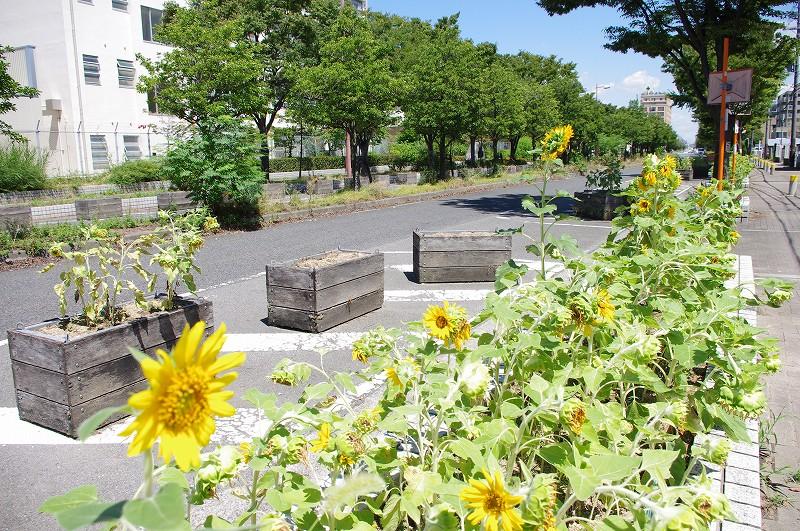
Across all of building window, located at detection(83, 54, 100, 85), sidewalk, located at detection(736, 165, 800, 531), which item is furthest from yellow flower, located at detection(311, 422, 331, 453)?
building window, located at detection(83, 54, 100, 85)

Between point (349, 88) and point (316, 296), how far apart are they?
15.5 meters

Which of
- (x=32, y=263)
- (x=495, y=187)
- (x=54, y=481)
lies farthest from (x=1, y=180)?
(x=54, y=481)

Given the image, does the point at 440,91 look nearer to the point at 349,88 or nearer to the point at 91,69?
the point at 349,88

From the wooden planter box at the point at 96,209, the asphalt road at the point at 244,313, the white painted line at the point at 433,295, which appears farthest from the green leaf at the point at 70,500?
the wooden planter box at the point at 96,209

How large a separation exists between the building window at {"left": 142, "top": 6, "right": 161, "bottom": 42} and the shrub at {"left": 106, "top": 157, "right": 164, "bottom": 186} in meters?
11.3

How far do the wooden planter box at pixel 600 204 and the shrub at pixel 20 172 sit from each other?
17.2m

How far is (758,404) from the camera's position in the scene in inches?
84.6

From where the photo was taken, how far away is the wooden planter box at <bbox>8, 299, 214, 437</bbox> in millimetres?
3477

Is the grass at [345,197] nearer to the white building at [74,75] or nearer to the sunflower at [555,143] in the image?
the sunflower at [555,143]

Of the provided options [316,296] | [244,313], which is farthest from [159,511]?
[244,313]

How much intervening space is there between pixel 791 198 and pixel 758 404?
23177 millimetres

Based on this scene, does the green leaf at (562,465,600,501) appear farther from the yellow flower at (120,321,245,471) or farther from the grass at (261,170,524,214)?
the grass at (261,170,524,214)

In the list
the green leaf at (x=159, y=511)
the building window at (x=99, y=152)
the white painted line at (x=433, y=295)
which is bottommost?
the white painted line at (x=433, y=295)

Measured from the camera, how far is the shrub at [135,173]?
72.6ft
